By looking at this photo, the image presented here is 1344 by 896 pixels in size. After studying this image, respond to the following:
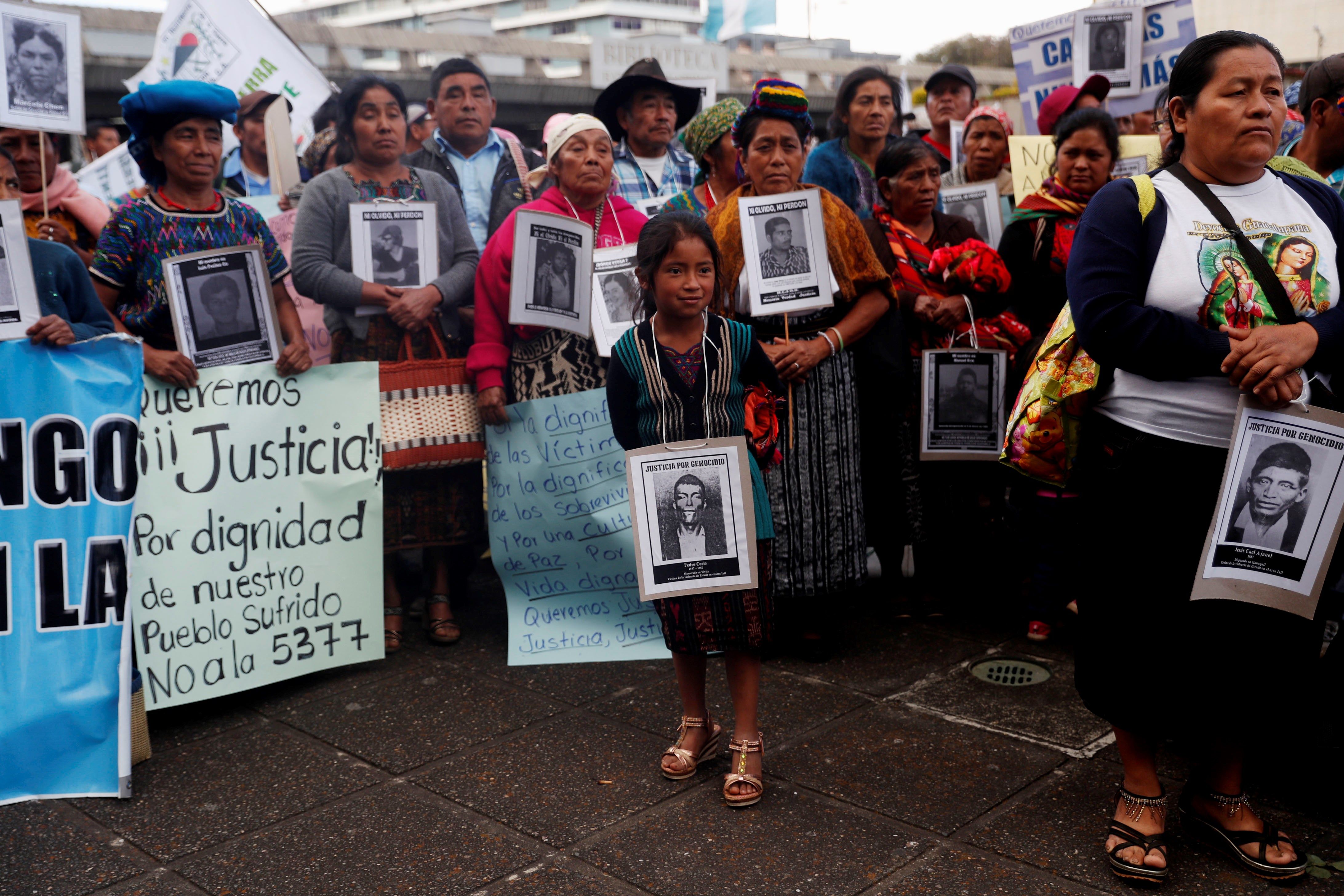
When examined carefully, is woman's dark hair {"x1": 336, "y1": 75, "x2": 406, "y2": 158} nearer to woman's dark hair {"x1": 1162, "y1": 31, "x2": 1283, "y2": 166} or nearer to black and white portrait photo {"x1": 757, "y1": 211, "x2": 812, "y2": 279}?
black and white portrait photo {"x1": 757, "y1": 211, "x2": 812, "y2": 279}

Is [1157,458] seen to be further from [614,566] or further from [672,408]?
[614,566]

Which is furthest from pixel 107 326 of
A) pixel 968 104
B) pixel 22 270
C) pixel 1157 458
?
pixel 968 104

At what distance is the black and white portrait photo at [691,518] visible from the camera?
304 cm

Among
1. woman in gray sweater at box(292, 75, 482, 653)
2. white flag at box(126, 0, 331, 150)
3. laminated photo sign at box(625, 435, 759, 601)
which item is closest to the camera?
laminated photo sign at box(625, 435, 759, 601)

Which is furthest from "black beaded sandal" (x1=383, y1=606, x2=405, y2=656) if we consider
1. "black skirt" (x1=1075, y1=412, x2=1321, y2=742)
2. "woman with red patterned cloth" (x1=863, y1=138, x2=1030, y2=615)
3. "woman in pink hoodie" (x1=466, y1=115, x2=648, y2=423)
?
"black skirt" (x1=1075, y1=412, x2=1321, y2=742)

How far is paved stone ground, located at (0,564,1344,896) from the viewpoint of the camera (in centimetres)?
276

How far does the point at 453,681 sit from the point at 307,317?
2305mm

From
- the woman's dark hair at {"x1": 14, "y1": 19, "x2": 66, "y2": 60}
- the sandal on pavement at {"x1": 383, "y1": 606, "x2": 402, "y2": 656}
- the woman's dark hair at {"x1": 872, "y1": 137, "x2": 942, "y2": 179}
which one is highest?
the woman's dark hair at {"x1": 14, "y1": 19, "x2": 66, "y2": 60}

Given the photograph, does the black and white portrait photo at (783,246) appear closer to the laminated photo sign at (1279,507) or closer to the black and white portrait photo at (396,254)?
the black and white portrait photo at (396,254)

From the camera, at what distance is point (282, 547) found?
4074mm

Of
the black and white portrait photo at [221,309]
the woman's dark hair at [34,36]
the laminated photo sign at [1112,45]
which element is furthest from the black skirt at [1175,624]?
the laminated photo sign at [1112,45]

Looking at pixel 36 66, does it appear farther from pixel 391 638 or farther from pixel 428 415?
pixel 391 638

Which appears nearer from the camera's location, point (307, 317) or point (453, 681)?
point (453, 681)

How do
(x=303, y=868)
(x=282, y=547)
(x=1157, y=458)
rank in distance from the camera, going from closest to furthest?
1. (x=1157, y=458)
2. (x=303, y=868)
3. (x=282, y=547)
